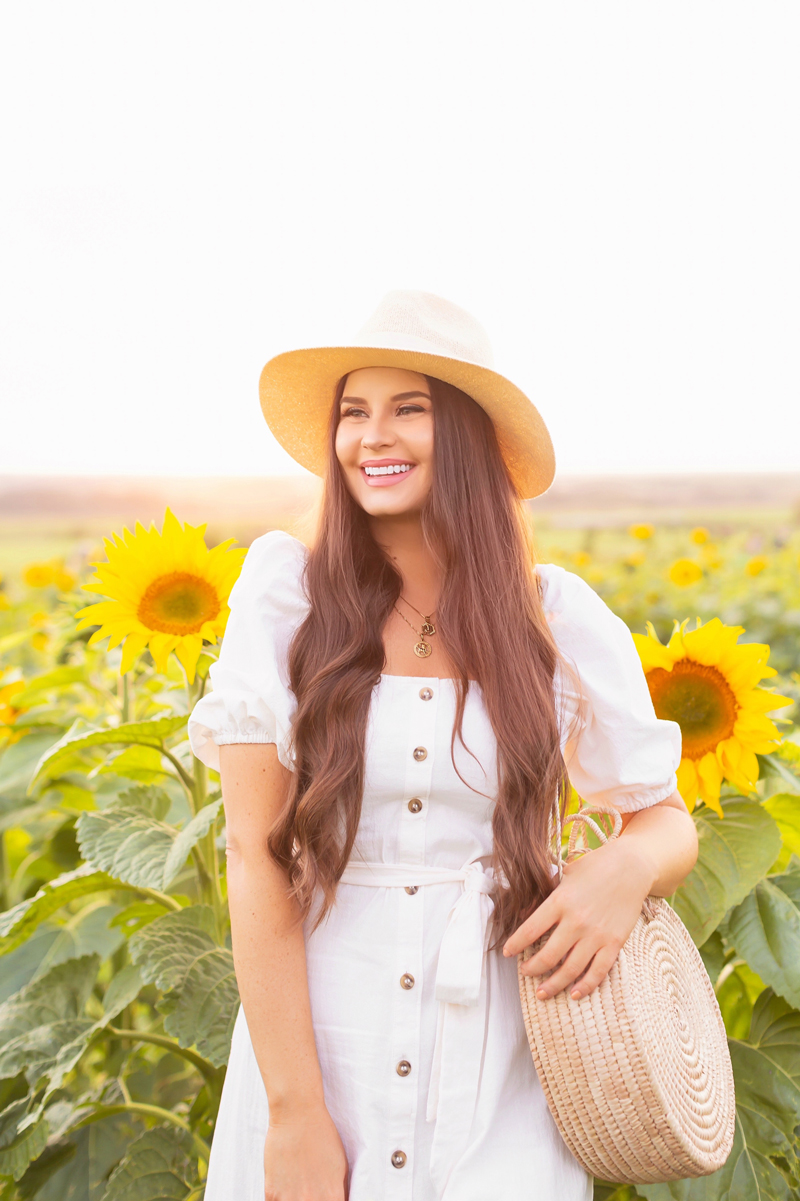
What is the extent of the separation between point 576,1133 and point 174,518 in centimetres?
135

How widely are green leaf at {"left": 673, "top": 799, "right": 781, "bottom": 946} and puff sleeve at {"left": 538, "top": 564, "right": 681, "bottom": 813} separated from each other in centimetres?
39

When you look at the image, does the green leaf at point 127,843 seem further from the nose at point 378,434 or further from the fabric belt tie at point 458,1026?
the nose at point 378,434

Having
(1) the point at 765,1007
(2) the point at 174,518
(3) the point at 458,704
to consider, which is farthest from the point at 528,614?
(1) the point at 765,1007

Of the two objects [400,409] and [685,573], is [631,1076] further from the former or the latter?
[685,573]

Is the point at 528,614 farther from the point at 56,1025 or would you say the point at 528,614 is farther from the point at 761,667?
the point at 56,1025

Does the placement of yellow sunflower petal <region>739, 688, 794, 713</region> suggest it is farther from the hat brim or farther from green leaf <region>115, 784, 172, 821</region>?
green leaf <region>115, 784, 172, 821</region>

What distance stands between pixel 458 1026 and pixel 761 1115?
86 cm

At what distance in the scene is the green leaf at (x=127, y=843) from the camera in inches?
67.2

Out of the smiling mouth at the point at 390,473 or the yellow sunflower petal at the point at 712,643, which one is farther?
the yellow sunflower petal at the point at 712,643

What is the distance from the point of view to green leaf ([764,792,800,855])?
191 cm

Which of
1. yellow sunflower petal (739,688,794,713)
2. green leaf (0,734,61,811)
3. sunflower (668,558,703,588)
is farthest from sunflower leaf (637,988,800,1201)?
sunflower (668,558,703,588)

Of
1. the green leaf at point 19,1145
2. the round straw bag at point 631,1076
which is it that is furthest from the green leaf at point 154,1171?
the round straw bag at point 631,1076

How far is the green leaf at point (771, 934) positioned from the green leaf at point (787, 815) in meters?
0.08

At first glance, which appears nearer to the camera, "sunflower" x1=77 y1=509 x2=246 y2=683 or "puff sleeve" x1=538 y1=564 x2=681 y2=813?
"puff sleeve" x1=538 y1=564 x2=681 y2=813
